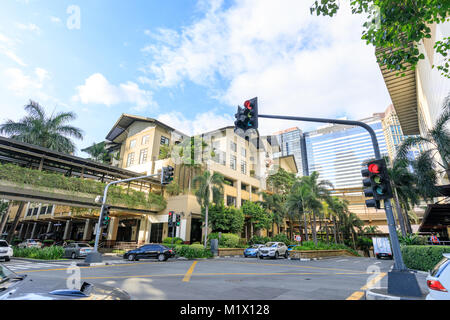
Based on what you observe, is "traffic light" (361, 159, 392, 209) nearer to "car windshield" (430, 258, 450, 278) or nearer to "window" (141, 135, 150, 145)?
"car windshield" (430, 258, 450, 278)

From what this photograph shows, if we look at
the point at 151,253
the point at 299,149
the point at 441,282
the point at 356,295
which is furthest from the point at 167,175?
the point at 299,149

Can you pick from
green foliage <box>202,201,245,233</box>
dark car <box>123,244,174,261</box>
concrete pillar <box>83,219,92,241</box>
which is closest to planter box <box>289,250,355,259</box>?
green foliage <box>202,201,245,233</box>

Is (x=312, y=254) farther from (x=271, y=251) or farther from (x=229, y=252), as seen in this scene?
(x=229, y=252)

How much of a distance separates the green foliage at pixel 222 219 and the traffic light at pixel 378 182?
78.2 ft

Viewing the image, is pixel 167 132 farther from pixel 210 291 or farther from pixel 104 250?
pixel 210 291

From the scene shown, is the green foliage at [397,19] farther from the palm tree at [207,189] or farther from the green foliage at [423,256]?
the palm tree at [207,189]

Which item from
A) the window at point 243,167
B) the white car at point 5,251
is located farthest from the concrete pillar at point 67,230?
the window at point 243,167

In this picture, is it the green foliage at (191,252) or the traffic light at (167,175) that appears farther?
the green foliage at (191,252)

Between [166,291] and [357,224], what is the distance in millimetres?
56980

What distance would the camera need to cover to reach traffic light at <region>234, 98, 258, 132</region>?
751 centimetres

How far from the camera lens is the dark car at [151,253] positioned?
2031 cm

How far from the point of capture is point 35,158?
24188 mm
